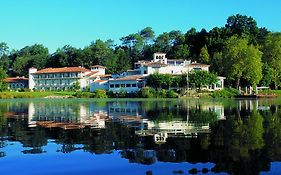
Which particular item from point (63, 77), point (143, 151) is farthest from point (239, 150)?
point (63, 77)

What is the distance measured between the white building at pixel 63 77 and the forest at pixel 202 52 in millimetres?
8886

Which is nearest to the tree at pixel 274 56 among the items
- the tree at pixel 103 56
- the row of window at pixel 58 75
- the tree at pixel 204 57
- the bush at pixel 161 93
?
Result: the tree at pixel 204 57

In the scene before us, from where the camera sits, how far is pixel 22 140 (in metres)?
16.2

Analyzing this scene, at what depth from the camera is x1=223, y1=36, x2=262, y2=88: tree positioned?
75188 mm

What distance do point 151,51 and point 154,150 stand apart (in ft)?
352

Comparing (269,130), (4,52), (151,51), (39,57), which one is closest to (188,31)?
(151,51)

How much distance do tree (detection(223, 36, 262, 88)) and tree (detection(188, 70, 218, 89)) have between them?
3946 mm

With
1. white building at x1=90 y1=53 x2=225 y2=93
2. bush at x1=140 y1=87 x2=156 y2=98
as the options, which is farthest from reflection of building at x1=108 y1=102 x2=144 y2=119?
white building at x1=90 y1=53 x2=225 y2=93

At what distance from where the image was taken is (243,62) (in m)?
76.2

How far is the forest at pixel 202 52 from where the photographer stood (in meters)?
77.8

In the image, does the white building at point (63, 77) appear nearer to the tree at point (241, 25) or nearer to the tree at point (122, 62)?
the tree at point (122, 62)

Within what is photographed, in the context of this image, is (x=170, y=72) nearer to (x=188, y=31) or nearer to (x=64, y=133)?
(x=188, y=31)

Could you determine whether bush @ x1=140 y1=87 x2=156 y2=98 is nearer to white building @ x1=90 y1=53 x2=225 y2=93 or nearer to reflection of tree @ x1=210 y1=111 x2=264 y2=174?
white building @ x1=90 y1=53 x2=225 y2=93

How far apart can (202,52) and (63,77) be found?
34996mm
